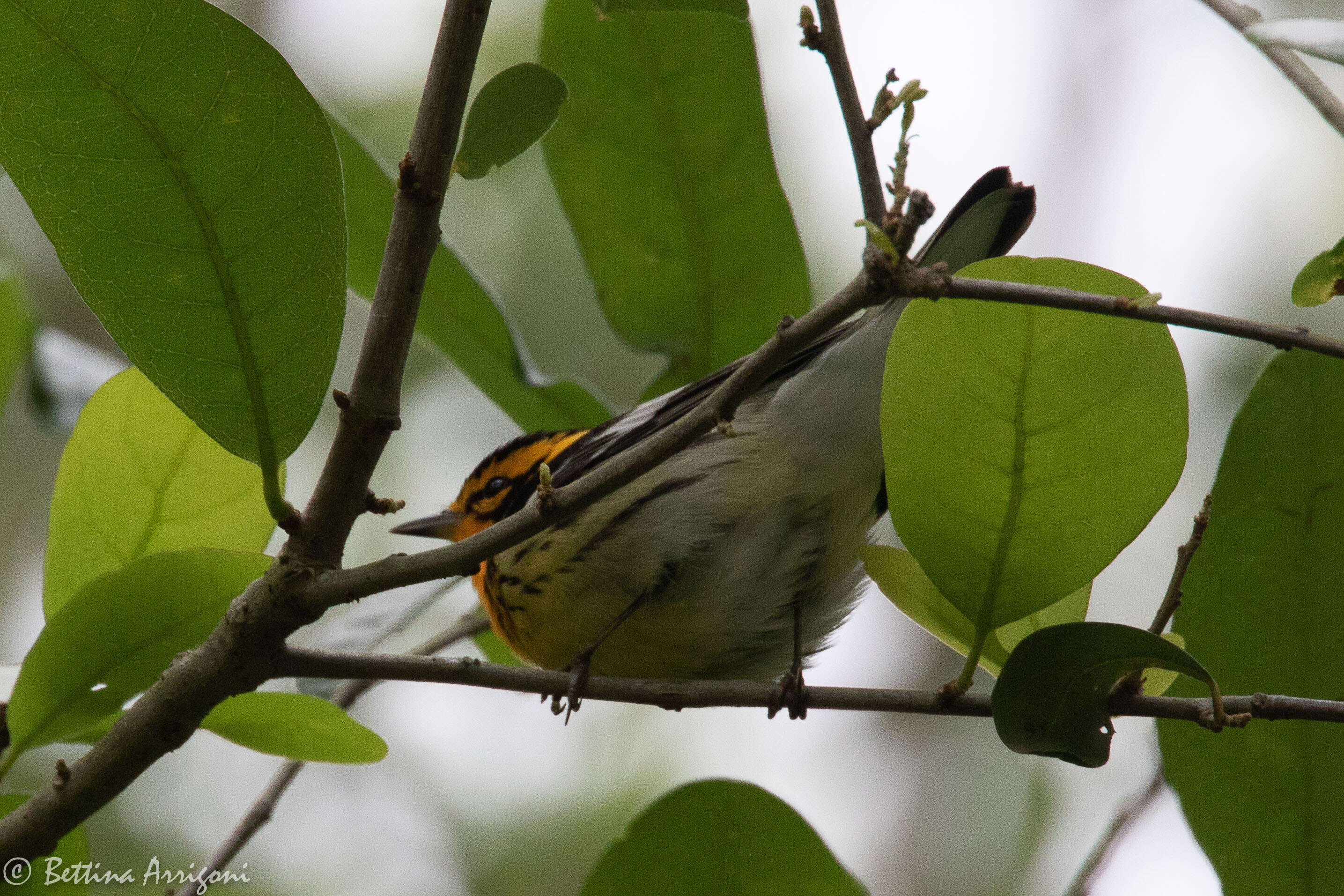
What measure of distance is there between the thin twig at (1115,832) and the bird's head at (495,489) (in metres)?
1.74

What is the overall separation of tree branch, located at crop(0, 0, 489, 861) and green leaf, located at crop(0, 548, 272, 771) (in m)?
0.10

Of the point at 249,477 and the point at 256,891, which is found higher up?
the point at 249,477

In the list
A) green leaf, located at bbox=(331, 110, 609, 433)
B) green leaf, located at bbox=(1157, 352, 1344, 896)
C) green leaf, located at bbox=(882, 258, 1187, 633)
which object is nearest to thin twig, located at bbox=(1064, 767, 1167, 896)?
green leaf, located at bbox=(1157, 352, 1344, 896)

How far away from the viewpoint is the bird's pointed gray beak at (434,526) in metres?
3.53

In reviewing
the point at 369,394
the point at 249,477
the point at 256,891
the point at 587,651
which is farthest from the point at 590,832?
the point at 369,394

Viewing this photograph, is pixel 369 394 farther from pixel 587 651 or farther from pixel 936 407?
pixel 587 651

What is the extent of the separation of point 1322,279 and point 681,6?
83 cm

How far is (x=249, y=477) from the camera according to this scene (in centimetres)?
181

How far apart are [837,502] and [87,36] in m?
1.65

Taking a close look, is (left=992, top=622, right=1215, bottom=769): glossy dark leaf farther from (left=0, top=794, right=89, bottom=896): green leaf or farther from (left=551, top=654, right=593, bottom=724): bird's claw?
(left=0, top=794, right=89, bottom=896): green leaf

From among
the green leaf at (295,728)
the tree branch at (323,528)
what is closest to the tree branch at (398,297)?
the tree branch at (323,528)

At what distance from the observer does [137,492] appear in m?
1.80

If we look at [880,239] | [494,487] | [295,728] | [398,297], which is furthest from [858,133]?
[494,487]

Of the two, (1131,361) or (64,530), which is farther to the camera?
(64,530)
